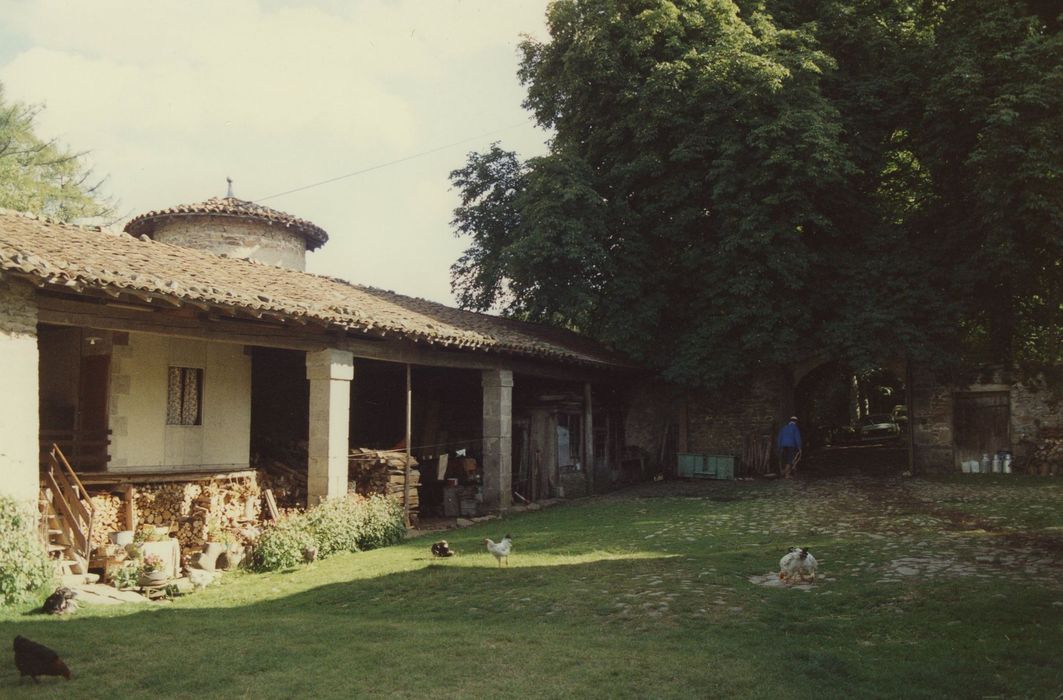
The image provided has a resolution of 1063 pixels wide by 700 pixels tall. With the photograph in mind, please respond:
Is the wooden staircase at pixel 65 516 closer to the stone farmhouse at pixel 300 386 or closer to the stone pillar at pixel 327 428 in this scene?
the stone farmhouse at pixel 300 386

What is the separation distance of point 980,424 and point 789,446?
4.79 meters

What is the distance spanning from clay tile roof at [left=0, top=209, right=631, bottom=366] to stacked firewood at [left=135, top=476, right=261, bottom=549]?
134 inches

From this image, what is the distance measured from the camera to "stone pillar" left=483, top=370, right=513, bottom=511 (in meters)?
16.8

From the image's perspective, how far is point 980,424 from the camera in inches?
810

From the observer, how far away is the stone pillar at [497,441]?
1681cm

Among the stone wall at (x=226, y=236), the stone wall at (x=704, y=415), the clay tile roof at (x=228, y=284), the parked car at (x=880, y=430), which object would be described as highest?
the stone wall at (x=226, y=236)

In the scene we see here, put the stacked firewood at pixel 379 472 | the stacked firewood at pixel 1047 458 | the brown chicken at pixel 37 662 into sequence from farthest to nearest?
the stacked firewood at pixel 1047 458 → the stacked firewood at pixel 379 472 → the brown chicken at pixel 37 662

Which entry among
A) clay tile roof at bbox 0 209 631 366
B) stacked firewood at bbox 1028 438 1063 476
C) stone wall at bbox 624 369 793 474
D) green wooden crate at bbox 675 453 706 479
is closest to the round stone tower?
clay tile roof at bbox 0 209 631 366

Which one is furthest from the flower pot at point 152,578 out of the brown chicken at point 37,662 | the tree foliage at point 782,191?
the tree foliage at point 782,191

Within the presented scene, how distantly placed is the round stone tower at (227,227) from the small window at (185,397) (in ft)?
21.4

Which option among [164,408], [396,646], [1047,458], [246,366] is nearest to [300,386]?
[246,366]

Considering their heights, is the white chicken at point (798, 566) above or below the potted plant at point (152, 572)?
above

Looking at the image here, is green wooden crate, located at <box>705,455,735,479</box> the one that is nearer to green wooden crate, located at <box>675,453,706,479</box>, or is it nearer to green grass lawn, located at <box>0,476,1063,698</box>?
green wooden crate, located at <box>675,453,706,479</box>

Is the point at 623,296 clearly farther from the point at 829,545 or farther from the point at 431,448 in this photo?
the point at 829,545
